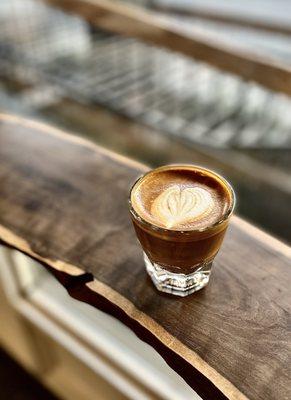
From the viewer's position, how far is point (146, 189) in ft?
3.22

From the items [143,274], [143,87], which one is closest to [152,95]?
[143,87]

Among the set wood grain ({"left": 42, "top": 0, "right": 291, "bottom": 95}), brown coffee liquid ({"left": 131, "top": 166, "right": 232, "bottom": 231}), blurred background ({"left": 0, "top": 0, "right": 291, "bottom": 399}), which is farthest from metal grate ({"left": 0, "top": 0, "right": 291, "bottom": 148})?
brown coffee liquid ({"left": 131, "top": 166, "right": 232, "bottom": 231})

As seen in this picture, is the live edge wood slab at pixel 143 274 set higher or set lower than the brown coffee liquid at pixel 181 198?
lower

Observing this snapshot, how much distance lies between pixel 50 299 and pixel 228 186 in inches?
36.6

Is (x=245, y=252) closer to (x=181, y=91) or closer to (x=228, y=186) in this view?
(x=228, y=186)

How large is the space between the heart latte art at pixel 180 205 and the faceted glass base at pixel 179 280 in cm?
13

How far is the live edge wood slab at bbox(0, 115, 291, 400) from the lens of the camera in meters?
0.86

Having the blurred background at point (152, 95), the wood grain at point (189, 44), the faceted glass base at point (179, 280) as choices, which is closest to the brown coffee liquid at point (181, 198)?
the faceted glass base at point (179, 280)

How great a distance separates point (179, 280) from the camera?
979 millimetres

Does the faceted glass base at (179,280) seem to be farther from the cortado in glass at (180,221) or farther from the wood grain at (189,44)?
the wood grain at (189,44)

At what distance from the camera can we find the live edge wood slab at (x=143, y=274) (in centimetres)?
86

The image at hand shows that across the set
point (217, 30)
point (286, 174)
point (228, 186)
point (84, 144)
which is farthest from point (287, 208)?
point (217, 30)

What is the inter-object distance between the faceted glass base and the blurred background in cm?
147

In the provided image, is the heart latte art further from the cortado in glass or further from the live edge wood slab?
the live edge wood slab
